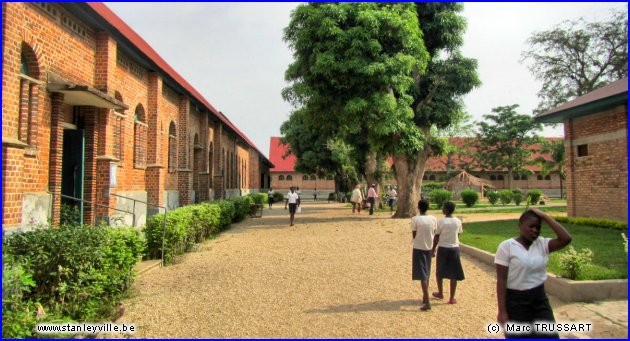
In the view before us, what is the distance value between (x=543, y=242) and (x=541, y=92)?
116 ft

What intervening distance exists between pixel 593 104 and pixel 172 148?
14185mm

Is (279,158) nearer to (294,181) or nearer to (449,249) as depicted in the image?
(294,181)

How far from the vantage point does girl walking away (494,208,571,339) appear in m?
3.47

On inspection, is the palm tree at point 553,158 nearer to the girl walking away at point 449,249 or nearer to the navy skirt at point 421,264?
the girl walking away at point 449,249

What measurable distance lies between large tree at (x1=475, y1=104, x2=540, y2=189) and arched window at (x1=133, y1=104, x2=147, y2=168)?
3895 centimetres

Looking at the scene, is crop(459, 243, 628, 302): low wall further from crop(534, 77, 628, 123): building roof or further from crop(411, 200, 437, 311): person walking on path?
crop(534, 77, 628, 123): building roof

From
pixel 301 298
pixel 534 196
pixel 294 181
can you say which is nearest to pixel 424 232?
pixel 301 298

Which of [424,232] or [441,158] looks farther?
[441,158]

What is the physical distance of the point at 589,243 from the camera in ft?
32.7

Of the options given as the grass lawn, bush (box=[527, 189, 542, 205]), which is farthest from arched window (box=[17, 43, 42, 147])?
bush (box=[527, 189, 542, 205])

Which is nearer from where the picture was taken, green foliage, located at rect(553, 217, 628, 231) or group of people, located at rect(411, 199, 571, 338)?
group of people, located at rect(411, 199, 571, 338)

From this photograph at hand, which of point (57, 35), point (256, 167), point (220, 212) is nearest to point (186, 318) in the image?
point (57, 35)

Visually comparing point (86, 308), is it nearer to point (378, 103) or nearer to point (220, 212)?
point (220, 212)

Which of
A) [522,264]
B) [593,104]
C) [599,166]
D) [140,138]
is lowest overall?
[522,264]
